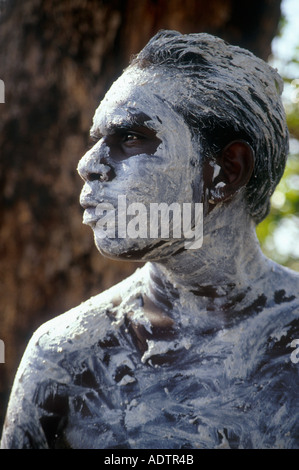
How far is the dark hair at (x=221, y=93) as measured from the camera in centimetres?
173

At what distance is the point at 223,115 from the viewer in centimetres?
174

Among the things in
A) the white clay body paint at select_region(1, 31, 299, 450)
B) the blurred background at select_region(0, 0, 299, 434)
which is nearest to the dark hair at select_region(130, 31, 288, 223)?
the white clay body paint at select_region(1, 31, 299, 450)

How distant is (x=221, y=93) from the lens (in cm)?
174

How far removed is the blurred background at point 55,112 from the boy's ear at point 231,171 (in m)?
2.30

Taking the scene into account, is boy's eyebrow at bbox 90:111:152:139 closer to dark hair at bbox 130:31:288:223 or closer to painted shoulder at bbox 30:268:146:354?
dark hair at bbox 130:31:288:223

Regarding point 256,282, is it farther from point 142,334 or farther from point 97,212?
point 97,212

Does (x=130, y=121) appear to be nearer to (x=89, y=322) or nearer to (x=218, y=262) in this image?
(x=218, y=262)

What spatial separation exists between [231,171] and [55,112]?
234cm

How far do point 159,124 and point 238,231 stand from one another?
405 millimetres

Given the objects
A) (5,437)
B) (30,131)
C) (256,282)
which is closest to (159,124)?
(256,282)

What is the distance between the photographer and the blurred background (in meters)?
3.81

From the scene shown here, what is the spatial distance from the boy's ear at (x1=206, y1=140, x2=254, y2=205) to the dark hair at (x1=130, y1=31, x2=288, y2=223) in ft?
0.08

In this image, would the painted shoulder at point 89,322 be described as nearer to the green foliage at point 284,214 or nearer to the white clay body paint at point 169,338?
the white clay body paint at point 169,338

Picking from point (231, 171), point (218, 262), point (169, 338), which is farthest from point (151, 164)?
point (169, 338)
